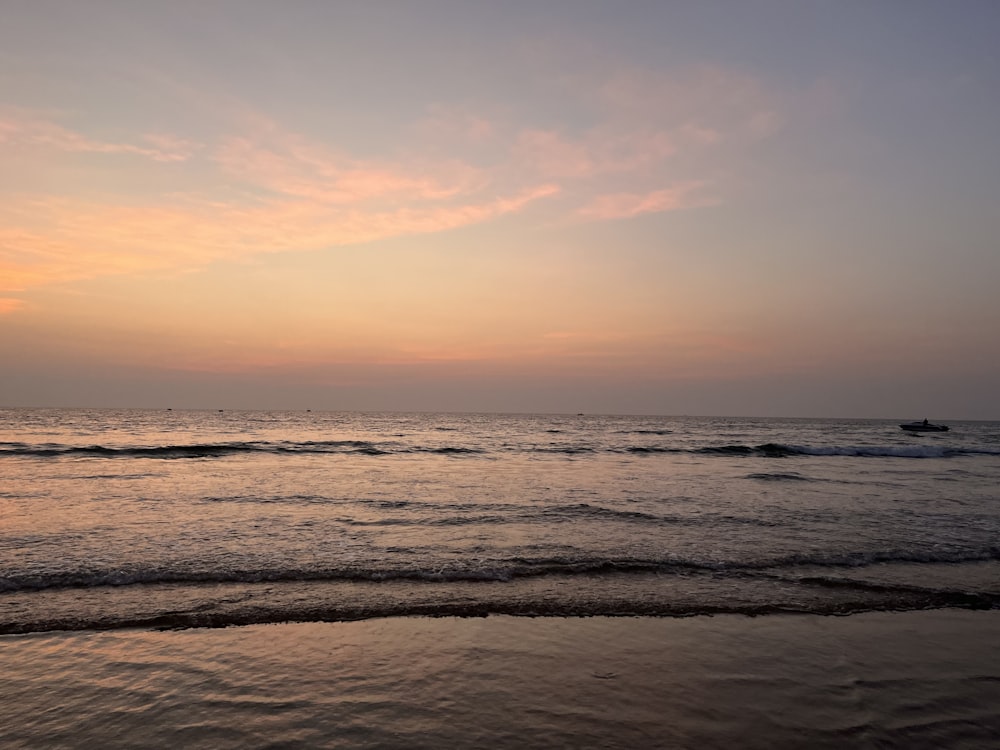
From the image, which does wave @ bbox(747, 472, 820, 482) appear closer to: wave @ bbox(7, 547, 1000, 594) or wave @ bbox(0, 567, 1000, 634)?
wave @ bbox(7, 547, 1000, 594)

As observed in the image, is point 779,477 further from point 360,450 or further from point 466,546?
point 360,450

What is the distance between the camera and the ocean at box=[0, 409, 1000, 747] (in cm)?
575

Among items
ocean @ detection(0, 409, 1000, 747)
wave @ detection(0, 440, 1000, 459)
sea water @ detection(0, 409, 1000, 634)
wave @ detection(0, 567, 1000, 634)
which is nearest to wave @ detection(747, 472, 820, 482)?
sea water @ detection(0, 409, 1000, 634)

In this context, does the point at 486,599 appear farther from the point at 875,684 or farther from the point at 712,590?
the point at 875,684

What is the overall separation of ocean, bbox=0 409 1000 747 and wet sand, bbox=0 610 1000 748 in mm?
42

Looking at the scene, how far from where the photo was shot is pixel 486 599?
9578 millimetres

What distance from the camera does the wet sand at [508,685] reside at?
537 cm

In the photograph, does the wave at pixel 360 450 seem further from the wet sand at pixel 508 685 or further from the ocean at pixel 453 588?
the wet sand at pixel 508 685

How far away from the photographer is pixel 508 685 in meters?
6.39

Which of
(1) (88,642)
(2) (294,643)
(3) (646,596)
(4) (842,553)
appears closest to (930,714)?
(3) (646,596)

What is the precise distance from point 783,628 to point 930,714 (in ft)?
8.61

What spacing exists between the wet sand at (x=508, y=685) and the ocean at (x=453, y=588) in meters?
0.04

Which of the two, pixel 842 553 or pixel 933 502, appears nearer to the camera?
pixel 842 553

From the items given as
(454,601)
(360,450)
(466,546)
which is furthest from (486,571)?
(360,450)
